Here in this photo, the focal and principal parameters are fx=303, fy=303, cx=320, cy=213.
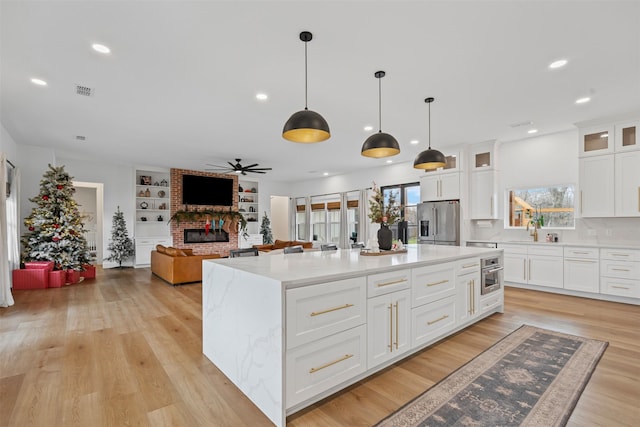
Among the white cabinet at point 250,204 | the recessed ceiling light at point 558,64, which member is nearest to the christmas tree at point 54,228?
the white cabinet at point 250,204

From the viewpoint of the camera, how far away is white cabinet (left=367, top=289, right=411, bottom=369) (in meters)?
2.35

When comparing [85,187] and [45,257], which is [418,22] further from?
[85,187]

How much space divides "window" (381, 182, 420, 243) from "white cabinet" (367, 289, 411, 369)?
502 centimetres

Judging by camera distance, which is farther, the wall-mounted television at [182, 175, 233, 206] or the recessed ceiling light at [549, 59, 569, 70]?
the wall-mounted television at [182, 175, 233, 206]

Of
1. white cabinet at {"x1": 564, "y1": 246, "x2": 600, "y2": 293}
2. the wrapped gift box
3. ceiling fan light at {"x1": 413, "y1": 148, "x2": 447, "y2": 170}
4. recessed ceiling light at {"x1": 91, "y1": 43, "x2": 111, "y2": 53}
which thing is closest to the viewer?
recessed ceiling light at {"x1": 91, "y1": 43, "x2": 111, "y2": 53}

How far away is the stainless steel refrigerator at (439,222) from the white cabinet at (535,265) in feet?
3.31

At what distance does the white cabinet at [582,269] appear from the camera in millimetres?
4820

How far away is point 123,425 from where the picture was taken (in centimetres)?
188

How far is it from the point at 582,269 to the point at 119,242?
10253mm

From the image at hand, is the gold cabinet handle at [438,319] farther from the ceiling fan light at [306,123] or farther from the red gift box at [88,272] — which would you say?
the red gift box at [88,272]

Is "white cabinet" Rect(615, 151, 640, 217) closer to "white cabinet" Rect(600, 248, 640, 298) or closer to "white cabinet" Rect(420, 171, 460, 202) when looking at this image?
"white cabinet" Rect(600, 248, 640, 298)

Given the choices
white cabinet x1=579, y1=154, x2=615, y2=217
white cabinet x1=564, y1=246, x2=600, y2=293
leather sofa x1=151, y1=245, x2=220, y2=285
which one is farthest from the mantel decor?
white cabinet x1=579, y1=154, x2=615, y2=217

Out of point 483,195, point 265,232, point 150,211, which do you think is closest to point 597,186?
point 483,195

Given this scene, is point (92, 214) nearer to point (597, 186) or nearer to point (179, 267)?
point (179, 267)
